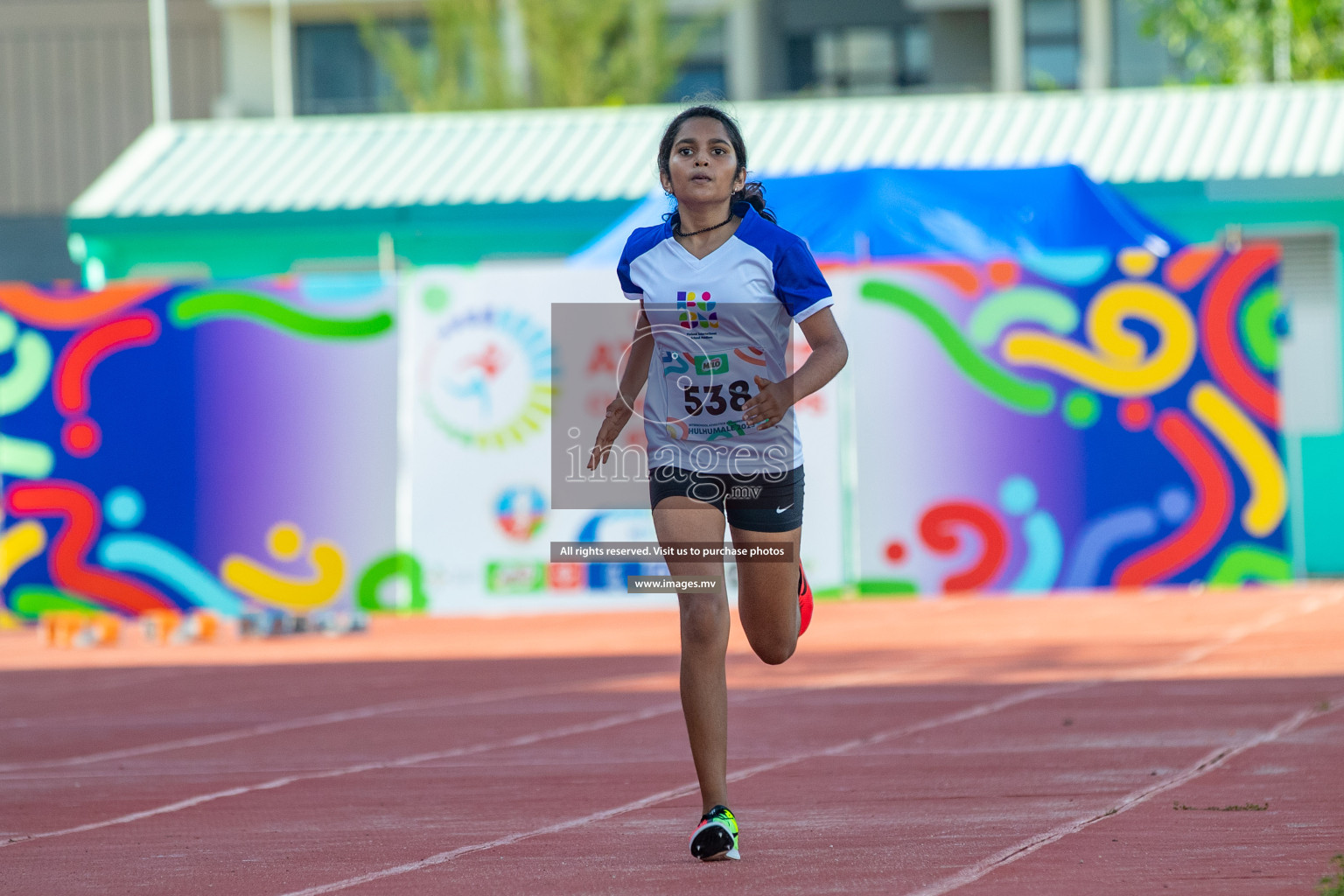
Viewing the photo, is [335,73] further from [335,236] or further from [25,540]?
[25,540]

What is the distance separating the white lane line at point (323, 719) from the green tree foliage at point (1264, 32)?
1794cm

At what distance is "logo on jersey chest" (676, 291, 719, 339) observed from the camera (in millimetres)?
5195

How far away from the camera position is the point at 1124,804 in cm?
586

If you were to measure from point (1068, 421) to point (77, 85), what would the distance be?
29.5 meters

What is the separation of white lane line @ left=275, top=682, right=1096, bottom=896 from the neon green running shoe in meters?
0.72

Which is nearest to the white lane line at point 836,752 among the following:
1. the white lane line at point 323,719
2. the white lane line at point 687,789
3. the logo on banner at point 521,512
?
the white lane line at point 687,789

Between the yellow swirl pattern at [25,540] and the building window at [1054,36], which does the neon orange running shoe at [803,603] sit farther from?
the building window at [1054,36]

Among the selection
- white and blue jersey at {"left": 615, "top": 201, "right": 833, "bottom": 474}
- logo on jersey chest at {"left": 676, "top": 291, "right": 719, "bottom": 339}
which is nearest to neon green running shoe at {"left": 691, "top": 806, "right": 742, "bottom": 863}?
white and blue jersey at {"left": 615, "top": 201, "right": 833, "bottom": 474}

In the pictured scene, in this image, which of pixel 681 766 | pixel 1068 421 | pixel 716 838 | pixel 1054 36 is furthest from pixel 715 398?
pixel 1054 36

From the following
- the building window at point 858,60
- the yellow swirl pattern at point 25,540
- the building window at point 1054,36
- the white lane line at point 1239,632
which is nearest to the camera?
the white lane line at point 1239,632

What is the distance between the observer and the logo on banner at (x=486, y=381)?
14258 millimetres

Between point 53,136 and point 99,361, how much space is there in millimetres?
25944

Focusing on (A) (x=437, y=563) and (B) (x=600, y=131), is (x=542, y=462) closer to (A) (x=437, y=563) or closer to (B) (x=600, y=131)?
(A) (x=437, y=563)

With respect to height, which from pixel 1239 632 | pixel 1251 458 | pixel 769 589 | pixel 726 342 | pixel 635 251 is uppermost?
pixel 635 251
